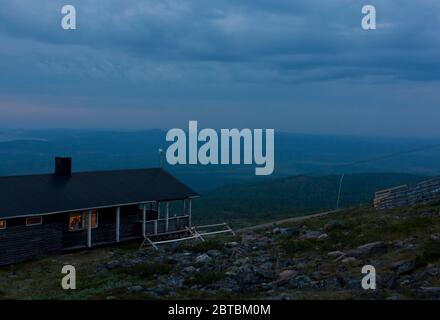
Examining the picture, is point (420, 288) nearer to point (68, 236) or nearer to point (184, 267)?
point (184, 267)

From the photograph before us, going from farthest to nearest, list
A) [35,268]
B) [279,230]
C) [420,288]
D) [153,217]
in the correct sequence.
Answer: [153,217] < [279,230] < [35,268] < [420,288]

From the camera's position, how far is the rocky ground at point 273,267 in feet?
48.5

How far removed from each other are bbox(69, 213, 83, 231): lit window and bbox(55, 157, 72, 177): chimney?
10.7ft

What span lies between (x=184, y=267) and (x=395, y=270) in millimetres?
7332

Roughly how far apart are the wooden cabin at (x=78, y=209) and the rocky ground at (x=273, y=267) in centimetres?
99

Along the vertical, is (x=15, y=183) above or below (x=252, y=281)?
above

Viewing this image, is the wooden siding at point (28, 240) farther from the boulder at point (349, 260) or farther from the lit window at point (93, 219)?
the boulder at point (349, 260)

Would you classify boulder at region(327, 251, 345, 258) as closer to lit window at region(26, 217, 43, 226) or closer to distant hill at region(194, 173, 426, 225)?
lit window at region(26, 217, 43, 226)

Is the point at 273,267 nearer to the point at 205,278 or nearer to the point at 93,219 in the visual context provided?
the point at 205,278

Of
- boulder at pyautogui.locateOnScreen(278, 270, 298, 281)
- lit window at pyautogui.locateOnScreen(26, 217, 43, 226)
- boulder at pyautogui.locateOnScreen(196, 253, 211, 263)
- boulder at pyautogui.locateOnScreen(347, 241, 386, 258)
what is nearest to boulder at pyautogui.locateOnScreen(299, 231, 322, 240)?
boulder at pyautogui.locateOnScreen(347, 241, 386, 258)

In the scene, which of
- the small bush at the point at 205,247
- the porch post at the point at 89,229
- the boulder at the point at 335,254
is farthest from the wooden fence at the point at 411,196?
the porch post at the point at 89,229

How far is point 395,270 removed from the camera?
53.4 feet

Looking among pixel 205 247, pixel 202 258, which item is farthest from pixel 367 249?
pixel 205 247
